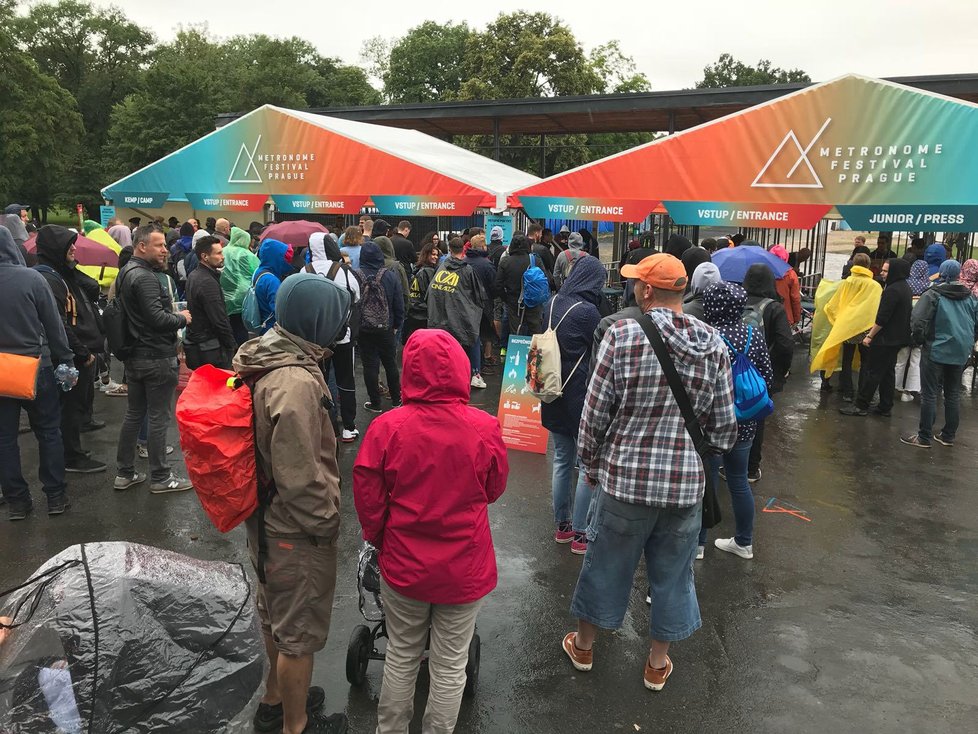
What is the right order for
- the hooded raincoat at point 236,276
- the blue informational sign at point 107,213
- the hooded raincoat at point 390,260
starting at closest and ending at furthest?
the hooded raincoat at point 390,260 < the hooded raincoat at point 236,276 < the blue informational sign at point 107,213

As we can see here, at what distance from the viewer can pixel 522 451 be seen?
6.55m

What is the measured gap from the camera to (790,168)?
8055mm

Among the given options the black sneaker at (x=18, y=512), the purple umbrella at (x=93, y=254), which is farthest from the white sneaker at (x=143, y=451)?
the purple umbrella at (x=93, y=254)

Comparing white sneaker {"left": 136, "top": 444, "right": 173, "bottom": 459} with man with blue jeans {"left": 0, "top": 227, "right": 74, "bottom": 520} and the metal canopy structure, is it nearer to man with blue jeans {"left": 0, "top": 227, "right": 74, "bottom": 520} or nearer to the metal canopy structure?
man with blue jeans {"left": 0, "top": 227, "right": 74, "bottom": 520}

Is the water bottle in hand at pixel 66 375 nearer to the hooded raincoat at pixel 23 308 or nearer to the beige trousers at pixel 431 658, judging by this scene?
the hooded raincoat at pixel 23 308

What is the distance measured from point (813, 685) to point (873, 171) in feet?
20.4

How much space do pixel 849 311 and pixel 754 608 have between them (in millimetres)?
→ 5257

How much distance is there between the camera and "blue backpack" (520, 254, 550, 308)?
8.34 meters

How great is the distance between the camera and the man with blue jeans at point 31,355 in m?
4.60

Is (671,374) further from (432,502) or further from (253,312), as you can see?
(253,312)

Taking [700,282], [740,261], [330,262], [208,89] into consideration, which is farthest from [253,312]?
[208,89]

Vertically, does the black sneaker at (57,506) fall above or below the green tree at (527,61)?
below

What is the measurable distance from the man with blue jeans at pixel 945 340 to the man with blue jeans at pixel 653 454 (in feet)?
15.4

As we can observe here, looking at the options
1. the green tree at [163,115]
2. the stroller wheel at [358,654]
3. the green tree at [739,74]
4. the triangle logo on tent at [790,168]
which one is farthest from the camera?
the green tree at [739,74]
